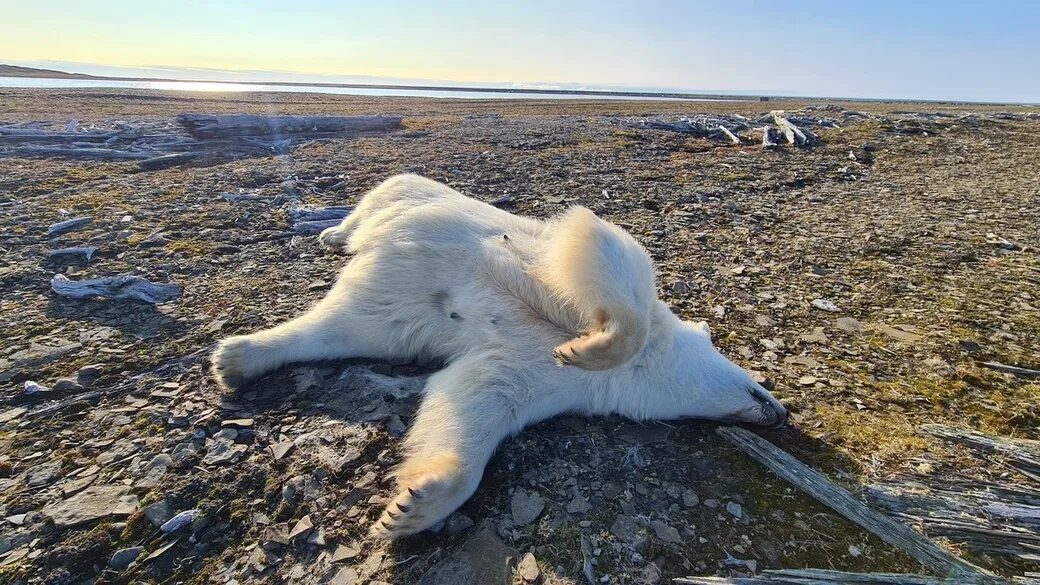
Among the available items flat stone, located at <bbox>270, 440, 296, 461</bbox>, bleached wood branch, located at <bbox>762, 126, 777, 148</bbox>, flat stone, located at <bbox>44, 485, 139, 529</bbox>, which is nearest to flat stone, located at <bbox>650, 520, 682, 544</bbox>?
flat stone, located at <bbox>270, 440, 296, 461</bbox>

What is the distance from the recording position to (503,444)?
9.17ft

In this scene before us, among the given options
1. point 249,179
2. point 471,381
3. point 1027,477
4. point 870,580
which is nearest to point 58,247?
point 249,179

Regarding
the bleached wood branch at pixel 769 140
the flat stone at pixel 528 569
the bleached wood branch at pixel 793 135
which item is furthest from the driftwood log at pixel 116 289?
the bleached wood branch at pixel 793 135

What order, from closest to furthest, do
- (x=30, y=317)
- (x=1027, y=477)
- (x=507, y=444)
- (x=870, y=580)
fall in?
(x=870, y=580) < (x=1027, y=477) < (x=507, y=444) < (x=30, y=317)

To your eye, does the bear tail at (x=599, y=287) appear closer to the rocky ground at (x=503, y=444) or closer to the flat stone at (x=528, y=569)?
the rocky ground at (x=503, y=444)

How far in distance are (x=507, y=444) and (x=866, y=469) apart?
183 centimetres

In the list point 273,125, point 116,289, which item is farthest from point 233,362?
point 273,125

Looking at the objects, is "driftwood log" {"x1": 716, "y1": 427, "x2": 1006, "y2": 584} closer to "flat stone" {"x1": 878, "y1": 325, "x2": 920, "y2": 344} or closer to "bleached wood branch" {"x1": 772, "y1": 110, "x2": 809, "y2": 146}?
Result: "flat stone" {"x1": 878, "y1": 325, "x2": 920, "y2": 344}

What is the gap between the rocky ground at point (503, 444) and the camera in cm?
216

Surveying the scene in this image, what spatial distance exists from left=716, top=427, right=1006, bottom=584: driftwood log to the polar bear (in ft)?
0.65

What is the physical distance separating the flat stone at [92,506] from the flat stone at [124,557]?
216mm

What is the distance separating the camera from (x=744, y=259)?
557 centimetres

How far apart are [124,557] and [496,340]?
6.39 ft

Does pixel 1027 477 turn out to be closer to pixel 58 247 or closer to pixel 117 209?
pixel 58 247
